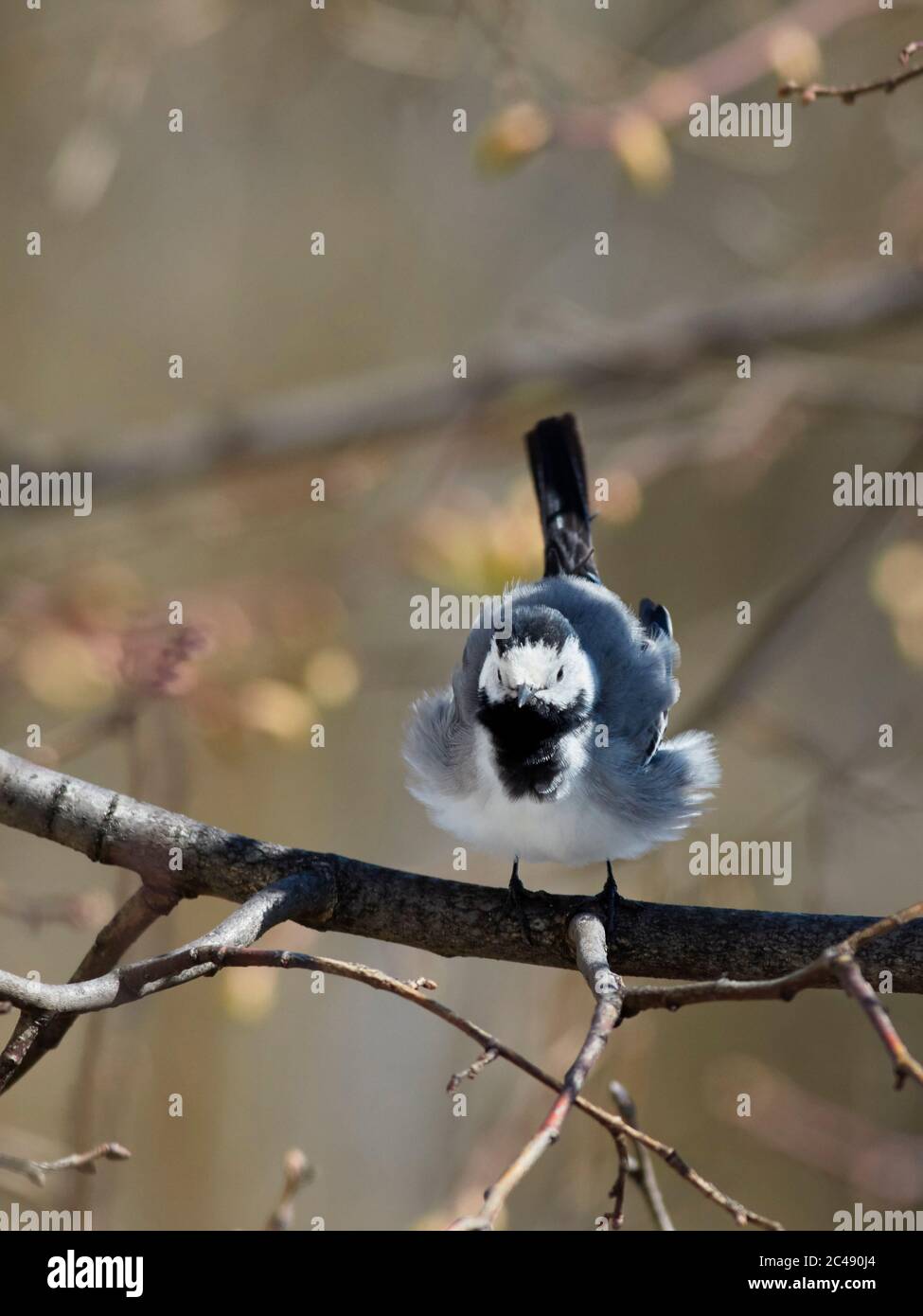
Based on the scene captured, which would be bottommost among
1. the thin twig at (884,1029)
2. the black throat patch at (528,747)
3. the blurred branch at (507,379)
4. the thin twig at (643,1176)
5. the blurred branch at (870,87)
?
the thin twig at (643,1176)

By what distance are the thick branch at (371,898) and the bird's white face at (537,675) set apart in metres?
0.83

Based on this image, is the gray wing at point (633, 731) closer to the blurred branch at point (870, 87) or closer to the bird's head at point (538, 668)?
the bird's head at point (538, 668)

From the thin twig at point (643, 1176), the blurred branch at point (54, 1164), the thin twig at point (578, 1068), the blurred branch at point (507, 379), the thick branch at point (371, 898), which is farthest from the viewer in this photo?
the blurred branch at point (507, 379)

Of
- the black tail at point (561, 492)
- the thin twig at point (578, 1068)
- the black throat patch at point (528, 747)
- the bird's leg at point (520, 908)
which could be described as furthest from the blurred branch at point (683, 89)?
the thin twig at point (578, 1068)

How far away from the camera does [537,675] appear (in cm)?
335

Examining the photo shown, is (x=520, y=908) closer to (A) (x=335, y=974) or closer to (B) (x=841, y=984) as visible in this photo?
(A) (x=335, y=974)

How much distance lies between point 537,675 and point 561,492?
42.2 inches

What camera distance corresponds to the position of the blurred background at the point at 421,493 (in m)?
3.90

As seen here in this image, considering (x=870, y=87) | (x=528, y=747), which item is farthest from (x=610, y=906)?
(x=870, y=87)

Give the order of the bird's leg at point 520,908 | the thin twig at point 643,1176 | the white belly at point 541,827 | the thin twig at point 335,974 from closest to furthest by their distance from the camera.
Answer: the thin twig at point 335,974 → the thin twig at point 643,1176 → the bird's leg at point 520,908 → the white belly at point 541,827

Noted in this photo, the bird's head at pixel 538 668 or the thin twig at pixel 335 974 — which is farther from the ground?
the bird's head at pixel 538 668

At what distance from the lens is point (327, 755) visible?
732 centimetres

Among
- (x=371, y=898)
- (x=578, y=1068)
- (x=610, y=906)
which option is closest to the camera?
(x=578, y=1068)
